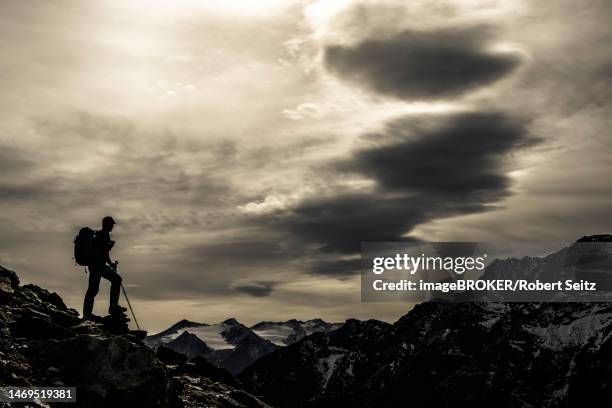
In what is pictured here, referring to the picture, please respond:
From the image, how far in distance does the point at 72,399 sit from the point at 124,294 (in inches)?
533

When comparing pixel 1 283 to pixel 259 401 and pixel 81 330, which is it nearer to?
pixel 81 330

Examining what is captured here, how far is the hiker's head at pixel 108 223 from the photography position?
32688 millimetres

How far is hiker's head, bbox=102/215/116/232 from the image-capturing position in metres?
32.7

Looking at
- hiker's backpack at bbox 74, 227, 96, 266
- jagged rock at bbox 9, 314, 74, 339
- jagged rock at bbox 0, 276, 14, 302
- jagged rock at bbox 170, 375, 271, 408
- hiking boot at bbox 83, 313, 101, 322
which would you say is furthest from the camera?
hiking boot at bbox 83, 313, 101, 322

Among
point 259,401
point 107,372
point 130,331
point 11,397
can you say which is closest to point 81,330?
point 130,331

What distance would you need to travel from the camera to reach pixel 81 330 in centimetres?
2930

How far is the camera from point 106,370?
76.5 ft

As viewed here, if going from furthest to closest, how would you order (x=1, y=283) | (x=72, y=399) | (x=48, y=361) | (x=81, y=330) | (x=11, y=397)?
1. (x=1, y=283)
2. (x=81, y=330)
3. (x=48, y=361)
4. (x=72, y=399)
5. (x=11, y=397)

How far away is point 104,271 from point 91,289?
1087mm

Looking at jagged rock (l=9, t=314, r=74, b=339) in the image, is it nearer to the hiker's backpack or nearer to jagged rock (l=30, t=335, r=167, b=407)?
jagged rock (l=30, t=335, r=167, b=407)

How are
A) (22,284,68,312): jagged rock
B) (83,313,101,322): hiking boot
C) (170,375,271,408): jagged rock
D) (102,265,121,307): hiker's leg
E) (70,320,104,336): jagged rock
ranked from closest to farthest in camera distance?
(70,320,104,336): jagged rock, (170,375,271,408): jagged rock, (83,313,101,322): hiking boot, (102,265,121,307): hiker's leg, (22,284,68,312): jagged rock

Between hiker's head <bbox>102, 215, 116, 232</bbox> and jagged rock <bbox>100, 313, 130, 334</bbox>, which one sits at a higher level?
hiker's head <bbox>102, 215, 116, 232</bbox>

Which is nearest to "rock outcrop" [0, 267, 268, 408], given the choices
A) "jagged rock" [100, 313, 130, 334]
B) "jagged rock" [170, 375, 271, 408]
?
"jagged rock" [170, 375, 271, 408]

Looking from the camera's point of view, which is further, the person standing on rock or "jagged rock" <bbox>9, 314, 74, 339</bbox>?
the person standing on rock
